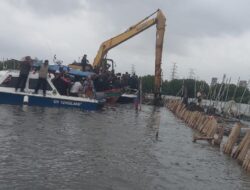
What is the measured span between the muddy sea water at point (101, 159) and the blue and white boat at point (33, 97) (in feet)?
14.6

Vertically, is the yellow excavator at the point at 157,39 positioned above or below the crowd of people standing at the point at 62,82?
above

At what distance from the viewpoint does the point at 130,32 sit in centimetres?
4031

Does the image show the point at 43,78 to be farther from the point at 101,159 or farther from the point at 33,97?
the point at 101,159

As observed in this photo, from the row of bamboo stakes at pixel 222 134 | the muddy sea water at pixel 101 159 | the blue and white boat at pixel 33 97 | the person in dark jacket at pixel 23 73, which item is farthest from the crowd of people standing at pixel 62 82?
the row of bamboo stakes at pixel 222 134

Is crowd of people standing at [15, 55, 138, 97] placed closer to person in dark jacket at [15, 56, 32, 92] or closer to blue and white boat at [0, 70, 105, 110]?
person in dark jacket at [15, 56, 32, 92]

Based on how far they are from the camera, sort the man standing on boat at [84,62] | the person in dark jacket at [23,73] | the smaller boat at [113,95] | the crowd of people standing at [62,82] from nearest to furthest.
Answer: the person in dark jacket at [23,73] < the crowd of people standing at [62,82] < the smaller boat at [113,95] < the man standing on boat at [84,62]

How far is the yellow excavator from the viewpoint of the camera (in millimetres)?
39594

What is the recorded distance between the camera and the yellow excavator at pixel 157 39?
130 feet

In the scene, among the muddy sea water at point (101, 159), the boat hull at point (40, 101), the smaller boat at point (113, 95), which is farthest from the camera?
the smaller boat at point (113, 95)

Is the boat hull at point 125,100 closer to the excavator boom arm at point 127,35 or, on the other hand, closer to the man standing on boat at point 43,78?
the excavator boom arm at point 127,35

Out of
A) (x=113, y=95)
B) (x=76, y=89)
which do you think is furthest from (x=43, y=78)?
(x=113, y=95)

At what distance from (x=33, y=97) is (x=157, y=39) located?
18278 mm

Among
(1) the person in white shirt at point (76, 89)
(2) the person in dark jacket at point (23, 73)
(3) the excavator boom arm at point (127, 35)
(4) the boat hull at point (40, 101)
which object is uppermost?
(3) the excavator boom arm at point (127, 35)

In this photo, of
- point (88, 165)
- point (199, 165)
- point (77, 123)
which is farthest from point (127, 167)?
point (77, 123)
